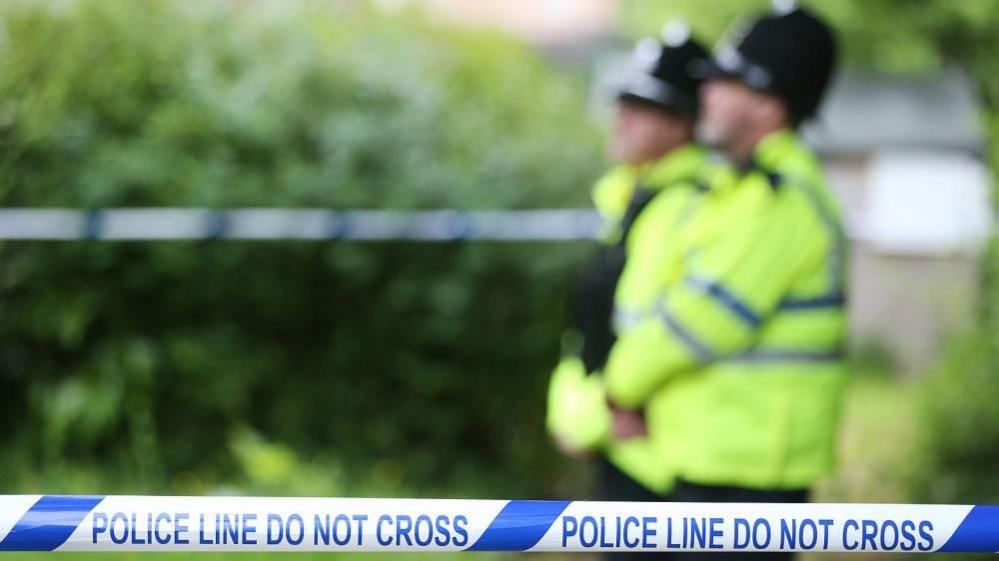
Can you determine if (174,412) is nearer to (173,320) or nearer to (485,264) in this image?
(173,320)

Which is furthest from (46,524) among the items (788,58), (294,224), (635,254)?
(294,224)

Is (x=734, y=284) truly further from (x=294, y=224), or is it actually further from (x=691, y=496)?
(x=294, y=224)

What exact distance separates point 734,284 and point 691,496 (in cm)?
48

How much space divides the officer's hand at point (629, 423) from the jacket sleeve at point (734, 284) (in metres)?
0.24

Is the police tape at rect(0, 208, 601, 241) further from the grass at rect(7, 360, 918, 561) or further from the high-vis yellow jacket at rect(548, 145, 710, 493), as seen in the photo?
the high-vis yellow jacket at rect(548, 145, 710, 493)

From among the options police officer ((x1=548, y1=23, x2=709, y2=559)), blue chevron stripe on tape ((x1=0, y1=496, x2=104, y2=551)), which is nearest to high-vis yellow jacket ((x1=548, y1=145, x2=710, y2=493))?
police officer ((x1=548, y1=23, x2=709, y2=559))

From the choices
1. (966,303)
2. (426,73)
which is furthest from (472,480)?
(966,303)

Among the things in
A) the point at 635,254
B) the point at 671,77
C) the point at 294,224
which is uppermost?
the point at 294,224

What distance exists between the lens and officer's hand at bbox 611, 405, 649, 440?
3191mm

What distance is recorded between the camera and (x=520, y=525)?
2.00m

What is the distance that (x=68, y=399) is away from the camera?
5.16 m

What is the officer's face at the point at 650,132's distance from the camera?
3.55 meters

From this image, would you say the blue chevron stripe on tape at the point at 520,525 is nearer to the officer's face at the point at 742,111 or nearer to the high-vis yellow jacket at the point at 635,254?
the high-vis yellow jacket at the point at 635,254

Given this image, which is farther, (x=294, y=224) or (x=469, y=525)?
(x=294, y=224)
